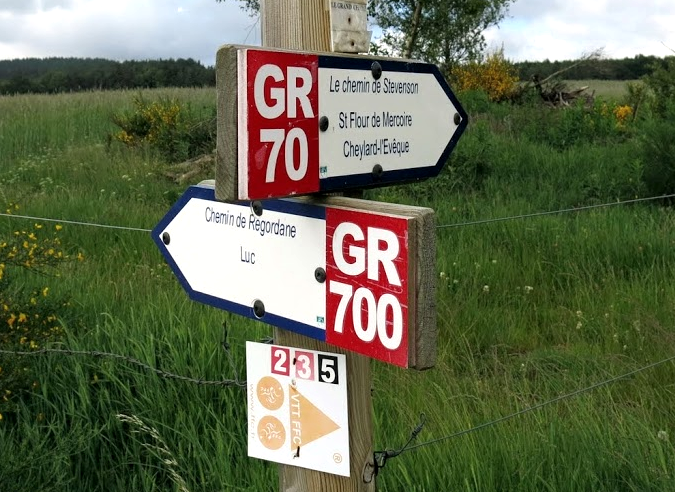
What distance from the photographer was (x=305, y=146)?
1.66m

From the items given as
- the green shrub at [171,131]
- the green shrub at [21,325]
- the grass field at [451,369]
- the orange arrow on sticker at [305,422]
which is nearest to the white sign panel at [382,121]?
the orange arrow on sticker at [305,422]

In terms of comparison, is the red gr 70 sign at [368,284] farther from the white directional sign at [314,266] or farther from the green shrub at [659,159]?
the green shrub at [659,159]

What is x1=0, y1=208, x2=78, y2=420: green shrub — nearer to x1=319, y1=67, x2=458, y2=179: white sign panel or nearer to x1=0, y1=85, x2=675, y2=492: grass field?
x1=0, y1=85, x2=675, y2=492: grass field

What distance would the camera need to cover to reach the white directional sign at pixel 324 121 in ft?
5.09

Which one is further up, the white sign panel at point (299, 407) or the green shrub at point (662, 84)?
the green shrub at point (662, 84)

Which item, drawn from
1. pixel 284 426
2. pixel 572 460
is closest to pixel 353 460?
pixel 284 426

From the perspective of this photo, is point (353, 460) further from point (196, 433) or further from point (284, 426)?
point (196, 433)

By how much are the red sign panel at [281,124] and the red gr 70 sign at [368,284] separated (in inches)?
4.8

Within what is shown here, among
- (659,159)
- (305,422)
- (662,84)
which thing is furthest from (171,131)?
(305,422)

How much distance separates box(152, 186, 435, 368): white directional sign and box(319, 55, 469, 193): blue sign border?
101 mm

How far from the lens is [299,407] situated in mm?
1906

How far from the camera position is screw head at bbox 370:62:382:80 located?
1816mm

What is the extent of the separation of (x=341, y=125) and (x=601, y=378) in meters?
2.52

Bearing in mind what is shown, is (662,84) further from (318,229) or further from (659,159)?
(318,229)
